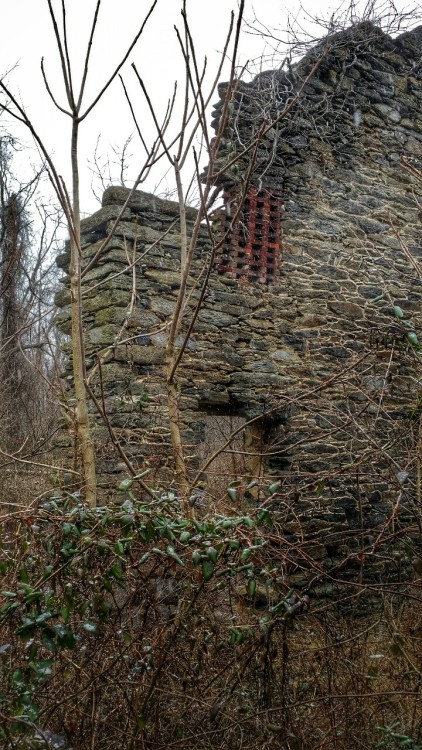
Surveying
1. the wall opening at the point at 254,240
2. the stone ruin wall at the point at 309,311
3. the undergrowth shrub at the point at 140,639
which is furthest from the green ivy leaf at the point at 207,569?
the wall opening at the point at 254,240

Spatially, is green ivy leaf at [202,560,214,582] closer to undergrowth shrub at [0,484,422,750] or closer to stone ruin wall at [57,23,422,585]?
undergrowth shrub at [0,484,422,750]

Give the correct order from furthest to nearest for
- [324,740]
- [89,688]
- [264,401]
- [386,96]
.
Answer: [386,96]
[264,401]
[324,740]
[89,688]

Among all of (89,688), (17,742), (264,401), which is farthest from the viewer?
(264,401)

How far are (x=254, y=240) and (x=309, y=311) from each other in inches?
31.1

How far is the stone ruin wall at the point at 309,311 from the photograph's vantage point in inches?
224

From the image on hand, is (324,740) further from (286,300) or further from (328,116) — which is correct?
(328,116)

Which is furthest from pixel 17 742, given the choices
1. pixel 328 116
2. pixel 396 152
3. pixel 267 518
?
pixel 396 152

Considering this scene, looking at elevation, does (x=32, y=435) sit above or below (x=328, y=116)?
below

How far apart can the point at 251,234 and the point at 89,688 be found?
438cm

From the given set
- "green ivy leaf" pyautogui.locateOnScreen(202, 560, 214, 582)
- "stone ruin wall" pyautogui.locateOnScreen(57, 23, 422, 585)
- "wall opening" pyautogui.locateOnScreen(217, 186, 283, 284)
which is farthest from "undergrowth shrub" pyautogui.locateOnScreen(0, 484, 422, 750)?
"wall opening" pyautogui.locateOnScreen(217, 186, 283, 284)

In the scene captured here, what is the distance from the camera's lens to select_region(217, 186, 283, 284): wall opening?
6406 millimetres

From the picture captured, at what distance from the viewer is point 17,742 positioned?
8.42 ft

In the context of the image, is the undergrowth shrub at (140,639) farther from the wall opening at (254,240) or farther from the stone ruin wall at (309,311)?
the wall opening at (254,240)

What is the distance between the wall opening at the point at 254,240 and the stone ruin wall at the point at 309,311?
83mm
